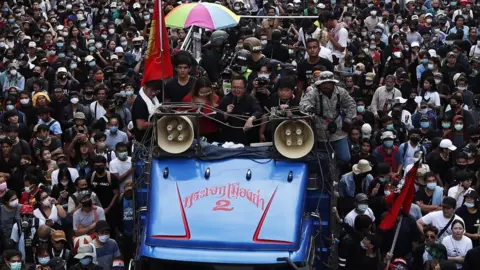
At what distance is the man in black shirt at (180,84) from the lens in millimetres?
18859

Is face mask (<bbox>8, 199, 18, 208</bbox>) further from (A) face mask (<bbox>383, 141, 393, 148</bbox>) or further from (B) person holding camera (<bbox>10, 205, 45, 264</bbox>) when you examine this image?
(A) face mask (<bbox>383, 141, 393, 148</bbox>)

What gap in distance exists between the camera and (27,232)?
63.8 feet

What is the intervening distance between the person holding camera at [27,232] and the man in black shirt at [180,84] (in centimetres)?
268

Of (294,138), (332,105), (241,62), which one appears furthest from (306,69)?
(294,138)

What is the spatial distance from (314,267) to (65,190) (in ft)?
21.3

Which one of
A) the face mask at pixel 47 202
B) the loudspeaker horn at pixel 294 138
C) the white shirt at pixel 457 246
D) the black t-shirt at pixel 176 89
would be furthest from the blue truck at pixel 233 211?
the face mask at pixel 47 202

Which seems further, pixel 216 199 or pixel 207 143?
pixel 207 143

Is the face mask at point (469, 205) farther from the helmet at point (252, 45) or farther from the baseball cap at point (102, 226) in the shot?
the baseball cap at point (102, 226)

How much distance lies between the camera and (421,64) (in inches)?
1107

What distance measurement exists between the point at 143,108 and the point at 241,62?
415 centimetres

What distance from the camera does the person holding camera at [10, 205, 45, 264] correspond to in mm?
19391

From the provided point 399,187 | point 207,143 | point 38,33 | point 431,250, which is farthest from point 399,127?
point 38,33

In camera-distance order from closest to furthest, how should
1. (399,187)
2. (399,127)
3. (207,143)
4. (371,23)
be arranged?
(207,143) < (399,187) < (399,127) < (371,23)

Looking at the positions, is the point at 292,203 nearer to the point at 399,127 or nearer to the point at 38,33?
the point at 399,127
